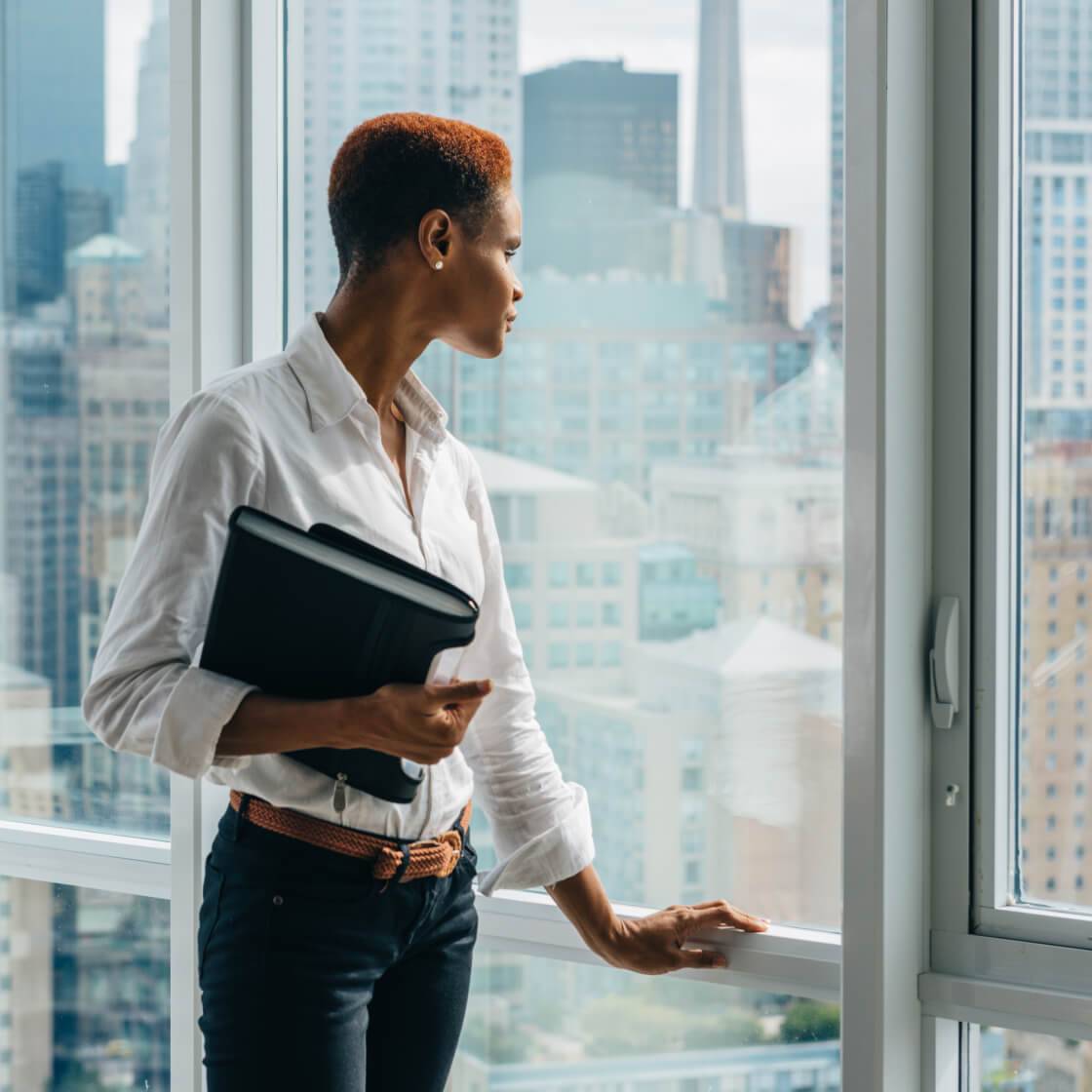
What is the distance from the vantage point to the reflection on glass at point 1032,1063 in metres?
1.44

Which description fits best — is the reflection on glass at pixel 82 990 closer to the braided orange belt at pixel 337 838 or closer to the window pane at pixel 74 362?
the window pane at pixel 74 362

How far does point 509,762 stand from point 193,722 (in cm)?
46

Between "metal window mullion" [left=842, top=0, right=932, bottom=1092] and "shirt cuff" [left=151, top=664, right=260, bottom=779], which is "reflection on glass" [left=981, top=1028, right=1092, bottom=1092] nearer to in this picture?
"metal window mullion" [left=842, top=0, right=932, bottom=1092]

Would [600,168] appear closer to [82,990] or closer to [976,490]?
[976,490]

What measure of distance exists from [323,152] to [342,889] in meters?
1.11

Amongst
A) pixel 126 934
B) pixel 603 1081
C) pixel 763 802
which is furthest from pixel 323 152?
pixel 603 1081

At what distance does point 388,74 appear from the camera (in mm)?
1805

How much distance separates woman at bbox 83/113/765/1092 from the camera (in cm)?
112

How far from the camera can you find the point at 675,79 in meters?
1.64

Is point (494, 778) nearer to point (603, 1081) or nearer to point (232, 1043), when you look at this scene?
point (232, 1043)

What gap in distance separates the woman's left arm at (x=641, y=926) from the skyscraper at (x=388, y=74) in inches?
35.7

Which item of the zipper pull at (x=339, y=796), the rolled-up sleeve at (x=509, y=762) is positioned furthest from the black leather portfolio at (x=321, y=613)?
the rolled-up sleeve at (x=509, y=762)

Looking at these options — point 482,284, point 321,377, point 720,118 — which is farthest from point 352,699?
point 720,118

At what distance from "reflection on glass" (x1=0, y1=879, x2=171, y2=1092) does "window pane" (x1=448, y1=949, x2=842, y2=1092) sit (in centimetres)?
53
